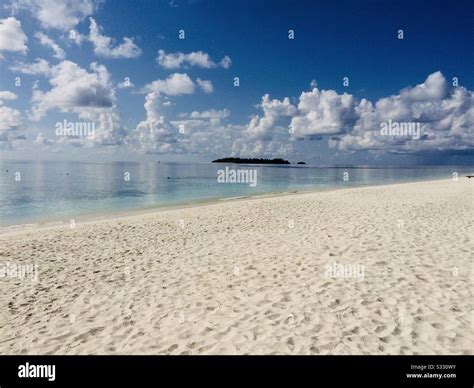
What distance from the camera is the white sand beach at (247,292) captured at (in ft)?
19.0

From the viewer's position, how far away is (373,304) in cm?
702

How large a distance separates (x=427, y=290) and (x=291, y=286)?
3260 millimetres

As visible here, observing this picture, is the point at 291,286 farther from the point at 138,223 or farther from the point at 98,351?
the point at 138,223

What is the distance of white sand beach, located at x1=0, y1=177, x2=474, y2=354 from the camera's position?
5805 mm

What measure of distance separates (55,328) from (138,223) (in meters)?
11.9

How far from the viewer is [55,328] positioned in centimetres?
651

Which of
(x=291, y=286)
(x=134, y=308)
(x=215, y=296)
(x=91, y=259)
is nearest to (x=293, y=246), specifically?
(x=291, y=286)

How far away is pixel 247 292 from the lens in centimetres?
795

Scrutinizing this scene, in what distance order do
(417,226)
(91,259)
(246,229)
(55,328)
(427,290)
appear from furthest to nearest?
(246,229)
(417,226)
(91,259)
(427,290)
(55,328)
